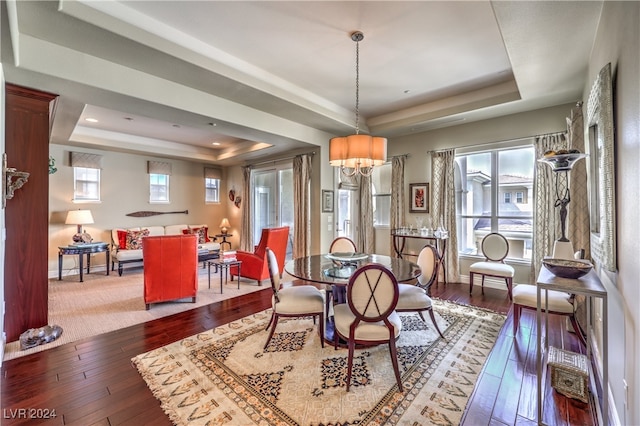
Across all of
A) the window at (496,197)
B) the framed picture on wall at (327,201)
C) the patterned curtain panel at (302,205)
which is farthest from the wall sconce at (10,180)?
the window at (496,197)

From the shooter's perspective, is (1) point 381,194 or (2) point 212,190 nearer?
(1) point 381,194

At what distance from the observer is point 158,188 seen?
23.7 ft

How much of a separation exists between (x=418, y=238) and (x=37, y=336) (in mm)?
5313

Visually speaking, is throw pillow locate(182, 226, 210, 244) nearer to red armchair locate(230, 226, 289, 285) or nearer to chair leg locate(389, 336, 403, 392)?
red armchair locate(230, 226, 289, 285)

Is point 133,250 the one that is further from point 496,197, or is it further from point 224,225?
point 496,197

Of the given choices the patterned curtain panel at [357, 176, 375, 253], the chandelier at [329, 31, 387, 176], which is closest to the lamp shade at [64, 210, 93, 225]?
the chandelier at [329, 31, 387, 176]

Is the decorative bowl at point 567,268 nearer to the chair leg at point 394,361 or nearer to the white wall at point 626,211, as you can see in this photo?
the white wall at point 626,211

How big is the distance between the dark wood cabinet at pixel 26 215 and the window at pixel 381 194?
5.23m

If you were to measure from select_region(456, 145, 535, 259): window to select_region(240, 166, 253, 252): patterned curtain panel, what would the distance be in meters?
5.14

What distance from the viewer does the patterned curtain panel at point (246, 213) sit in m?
7.62

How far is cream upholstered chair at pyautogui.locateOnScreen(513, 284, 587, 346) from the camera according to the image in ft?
8.21

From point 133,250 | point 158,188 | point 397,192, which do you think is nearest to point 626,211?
point 397,192

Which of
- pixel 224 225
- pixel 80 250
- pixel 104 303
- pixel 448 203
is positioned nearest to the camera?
pixel 104 303

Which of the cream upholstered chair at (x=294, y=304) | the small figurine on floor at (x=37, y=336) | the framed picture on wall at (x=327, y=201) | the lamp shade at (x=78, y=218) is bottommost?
the small figurine on floor at (x=37, y=336)
